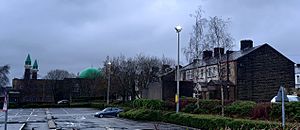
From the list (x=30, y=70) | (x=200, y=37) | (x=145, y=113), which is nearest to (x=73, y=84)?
(x=30, y=70)

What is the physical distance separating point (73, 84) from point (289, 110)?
79997 mm

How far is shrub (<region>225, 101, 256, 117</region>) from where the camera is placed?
81.2 feet

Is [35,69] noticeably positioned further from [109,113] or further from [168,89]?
[168,89]

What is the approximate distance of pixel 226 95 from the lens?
48.7m

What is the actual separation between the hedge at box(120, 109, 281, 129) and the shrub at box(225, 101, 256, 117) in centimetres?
187

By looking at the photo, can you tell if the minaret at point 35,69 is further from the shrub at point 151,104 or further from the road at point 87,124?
the shrub at point 151,104

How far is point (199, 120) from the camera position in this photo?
25047mm

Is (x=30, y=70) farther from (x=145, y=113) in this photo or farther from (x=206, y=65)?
(x=145, y=113)

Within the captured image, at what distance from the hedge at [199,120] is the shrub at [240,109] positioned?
1.87 meters

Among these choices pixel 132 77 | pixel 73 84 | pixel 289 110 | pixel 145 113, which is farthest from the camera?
pixel 73 84

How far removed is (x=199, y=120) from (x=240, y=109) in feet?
9.68

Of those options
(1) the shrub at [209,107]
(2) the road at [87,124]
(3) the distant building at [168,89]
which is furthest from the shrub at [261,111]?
(3) the distant building at [168,89]

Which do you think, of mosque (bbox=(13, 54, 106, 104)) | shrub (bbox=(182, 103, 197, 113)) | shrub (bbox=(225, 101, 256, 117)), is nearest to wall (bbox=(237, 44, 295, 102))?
shrub (bbox=(182, 103, 197, 113))

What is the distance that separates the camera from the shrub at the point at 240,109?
974 inches
